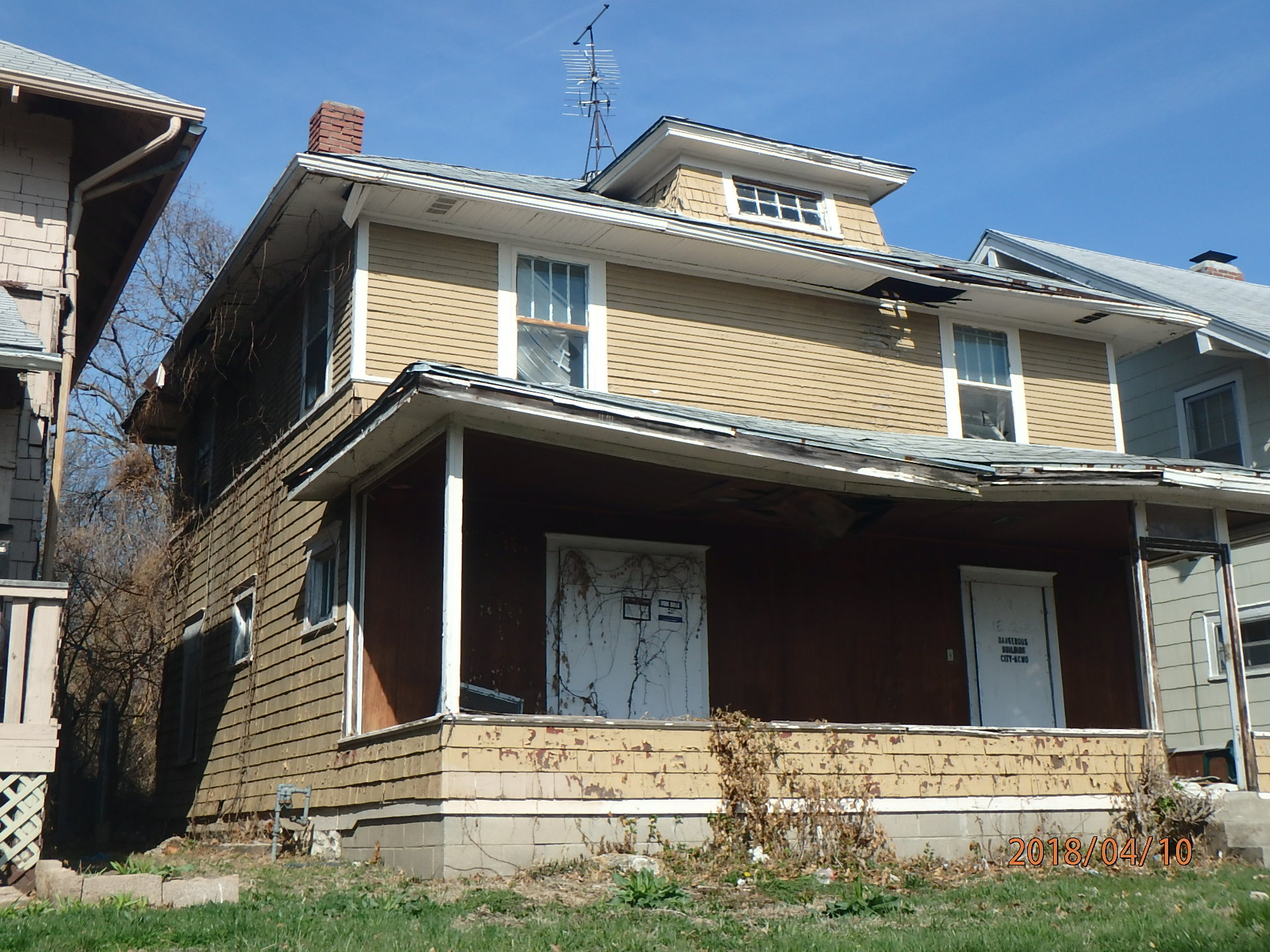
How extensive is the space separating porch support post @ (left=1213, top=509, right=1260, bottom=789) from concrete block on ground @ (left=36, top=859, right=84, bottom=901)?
9.75m

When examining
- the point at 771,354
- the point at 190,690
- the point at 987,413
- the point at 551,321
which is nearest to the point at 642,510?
the point at 551,321

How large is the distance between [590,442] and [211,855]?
18.2 ft

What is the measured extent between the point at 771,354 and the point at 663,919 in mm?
8607

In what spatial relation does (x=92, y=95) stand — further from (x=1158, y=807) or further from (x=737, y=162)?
(x=1158, y=807)

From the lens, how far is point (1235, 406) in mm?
18312

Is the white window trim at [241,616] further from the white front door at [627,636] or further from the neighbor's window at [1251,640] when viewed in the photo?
the neighbor's window at [1251,640]

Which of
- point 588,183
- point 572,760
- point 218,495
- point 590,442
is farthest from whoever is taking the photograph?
point 588,183

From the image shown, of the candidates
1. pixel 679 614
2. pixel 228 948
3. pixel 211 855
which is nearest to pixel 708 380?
pixel 679 614

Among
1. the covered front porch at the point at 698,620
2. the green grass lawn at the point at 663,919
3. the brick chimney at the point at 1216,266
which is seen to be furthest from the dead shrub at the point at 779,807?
the brick chimney at the point at 1216,266

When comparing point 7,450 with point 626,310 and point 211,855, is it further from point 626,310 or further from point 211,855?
point 626,310

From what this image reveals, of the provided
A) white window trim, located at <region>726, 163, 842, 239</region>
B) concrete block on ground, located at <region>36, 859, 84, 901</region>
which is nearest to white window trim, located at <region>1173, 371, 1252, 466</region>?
white window trim, located at <region>726, 163, 842, 239</region>

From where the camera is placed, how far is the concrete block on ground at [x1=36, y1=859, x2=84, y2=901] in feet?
23.8

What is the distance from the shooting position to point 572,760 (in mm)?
9148
